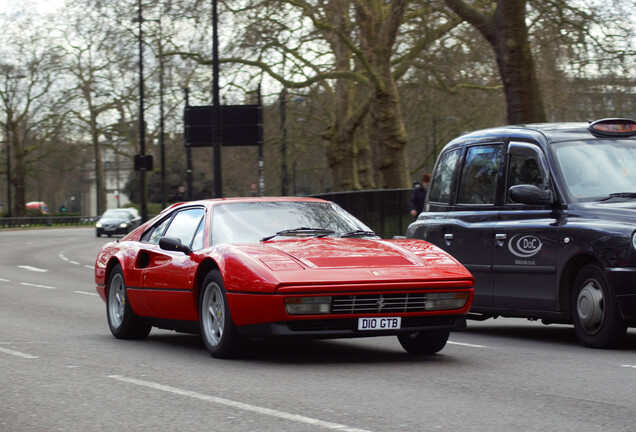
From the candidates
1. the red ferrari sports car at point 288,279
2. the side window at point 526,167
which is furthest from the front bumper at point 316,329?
the side window at point 526,167

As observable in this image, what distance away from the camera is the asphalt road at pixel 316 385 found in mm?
6055

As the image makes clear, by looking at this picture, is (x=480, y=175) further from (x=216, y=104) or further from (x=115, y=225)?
(x=115, y=225)

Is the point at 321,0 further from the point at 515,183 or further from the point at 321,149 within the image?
the point at 515,183

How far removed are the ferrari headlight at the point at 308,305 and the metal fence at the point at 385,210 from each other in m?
17.0

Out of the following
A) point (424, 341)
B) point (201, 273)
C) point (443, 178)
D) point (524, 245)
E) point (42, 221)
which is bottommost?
point (42, 221)

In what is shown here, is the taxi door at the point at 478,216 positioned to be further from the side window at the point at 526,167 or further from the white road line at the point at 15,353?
the white road line at the point at 15,353

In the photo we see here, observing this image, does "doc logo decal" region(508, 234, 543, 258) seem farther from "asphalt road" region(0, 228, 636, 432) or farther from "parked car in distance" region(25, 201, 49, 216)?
"parked car in distance" region(25, 201, 49, 216)

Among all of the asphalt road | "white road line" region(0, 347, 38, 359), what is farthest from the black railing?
"white road line" region(0, 347, 38, 359)

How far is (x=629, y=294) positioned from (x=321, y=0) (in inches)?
1091

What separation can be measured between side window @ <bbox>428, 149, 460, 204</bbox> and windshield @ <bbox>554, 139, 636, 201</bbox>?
1674 millimetres

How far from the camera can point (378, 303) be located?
331 inches

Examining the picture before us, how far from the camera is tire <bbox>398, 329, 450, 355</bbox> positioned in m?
9.16

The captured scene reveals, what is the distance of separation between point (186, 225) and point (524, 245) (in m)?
3.12

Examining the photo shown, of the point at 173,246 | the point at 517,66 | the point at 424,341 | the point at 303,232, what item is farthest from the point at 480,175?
the point at 517,66
